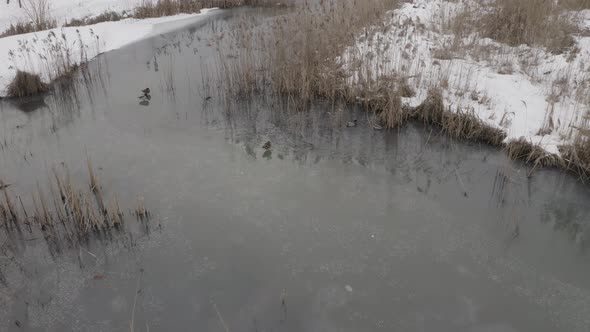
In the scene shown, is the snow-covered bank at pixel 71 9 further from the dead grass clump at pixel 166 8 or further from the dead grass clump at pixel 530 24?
the dead grass clump at pixel 530 24

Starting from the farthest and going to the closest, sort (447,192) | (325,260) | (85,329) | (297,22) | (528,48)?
(297,22), (528,48), (447,192), (325,260), (85,329)

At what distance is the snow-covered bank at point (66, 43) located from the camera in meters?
7.11

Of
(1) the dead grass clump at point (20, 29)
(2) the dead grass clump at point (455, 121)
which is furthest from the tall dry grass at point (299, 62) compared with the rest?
(1) the dead grass clump at point (20, 29)

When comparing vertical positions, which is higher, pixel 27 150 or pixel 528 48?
pixel 528 48

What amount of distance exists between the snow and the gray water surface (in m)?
0.55

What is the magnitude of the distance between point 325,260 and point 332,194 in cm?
99

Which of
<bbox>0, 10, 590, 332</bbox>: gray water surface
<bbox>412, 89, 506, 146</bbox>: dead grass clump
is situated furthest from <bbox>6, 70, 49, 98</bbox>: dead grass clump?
<bbox>412, 89, 506, 146</bbox>: dead grass clump

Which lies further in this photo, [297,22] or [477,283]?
[297,22]

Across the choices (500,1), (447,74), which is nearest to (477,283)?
(447,74)

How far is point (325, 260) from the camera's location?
3.39m

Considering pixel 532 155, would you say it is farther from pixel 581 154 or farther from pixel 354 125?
pixel 354 125

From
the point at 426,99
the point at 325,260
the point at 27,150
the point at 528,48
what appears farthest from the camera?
the point at 528,48


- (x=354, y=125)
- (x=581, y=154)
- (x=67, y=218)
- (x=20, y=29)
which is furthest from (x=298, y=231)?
(x=20, y=29)

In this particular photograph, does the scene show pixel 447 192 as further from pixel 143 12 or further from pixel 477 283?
pixel 143 12
